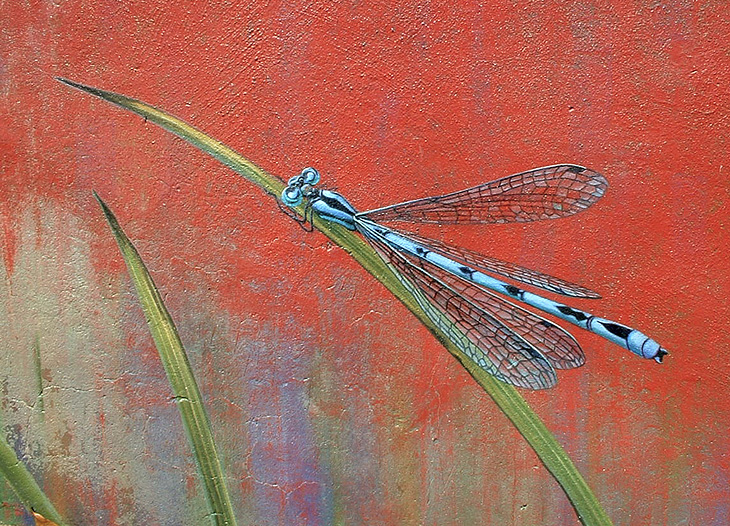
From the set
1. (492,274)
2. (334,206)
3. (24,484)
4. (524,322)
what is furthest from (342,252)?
(24,484)

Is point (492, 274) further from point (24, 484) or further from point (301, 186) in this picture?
point (24, 484)

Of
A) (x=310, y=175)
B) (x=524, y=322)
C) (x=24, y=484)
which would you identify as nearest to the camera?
(x=524, y=322)

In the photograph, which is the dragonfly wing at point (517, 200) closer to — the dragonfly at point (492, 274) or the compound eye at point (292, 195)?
the dragonfly at point (492, 274)

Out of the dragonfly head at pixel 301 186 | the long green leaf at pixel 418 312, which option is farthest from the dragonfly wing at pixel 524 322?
the dragonfly head at pixel 301 186

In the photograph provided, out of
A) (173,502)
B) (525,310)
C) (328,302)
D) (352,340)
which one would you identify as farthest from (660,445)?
(173,502)

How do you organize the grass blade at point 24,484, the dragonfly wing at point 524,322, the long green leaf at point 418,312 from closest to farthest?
the dragonfly wing at point 524,322 → the long green leaf at point 418,312 → the grass blade at point 24,484

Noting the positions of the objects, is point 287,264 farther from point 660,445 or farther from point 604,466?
point 660,445
